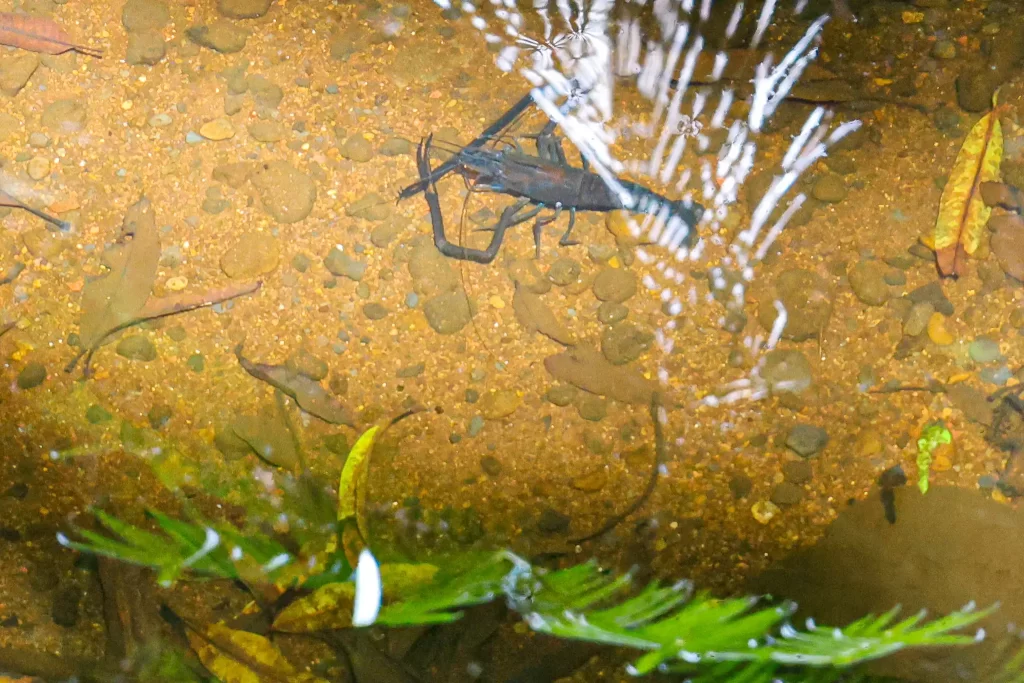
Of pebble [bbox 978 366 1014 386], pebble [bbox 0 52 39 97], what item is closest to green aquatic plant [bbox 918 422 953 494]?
pebble [bbox 978 366 1014 386]

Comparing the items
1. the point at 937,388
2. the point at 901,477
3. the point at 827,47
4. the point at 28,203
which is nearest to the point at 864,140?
the point at 827,47

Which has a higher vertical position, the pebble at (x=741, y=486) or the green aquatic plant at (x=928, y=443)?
the green aquatic plant at (x=928, y=443)

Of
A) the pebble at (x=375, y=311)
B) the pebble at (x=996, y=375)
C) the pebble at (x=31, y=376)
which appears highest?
the pebble at (x=996, y=375)

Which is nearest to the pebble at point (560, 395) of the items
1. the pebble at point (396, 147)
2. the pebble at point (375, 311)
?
the pebble at point (375, 311)

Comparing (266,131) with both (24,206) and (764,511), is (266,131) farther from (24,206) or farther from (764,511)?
(764,511)

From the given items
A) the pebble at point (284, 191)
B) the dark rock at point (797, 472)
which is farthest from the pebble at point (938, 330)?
the pebble at point (284, 191)

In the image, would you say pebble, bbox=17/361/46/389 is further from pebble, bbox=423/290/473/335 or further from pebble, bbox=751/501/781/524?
pebble, bbox=751/501/781/524

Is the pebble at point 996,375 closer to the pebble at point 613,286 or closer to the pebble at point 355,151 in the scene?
the pebble at point 613,286
